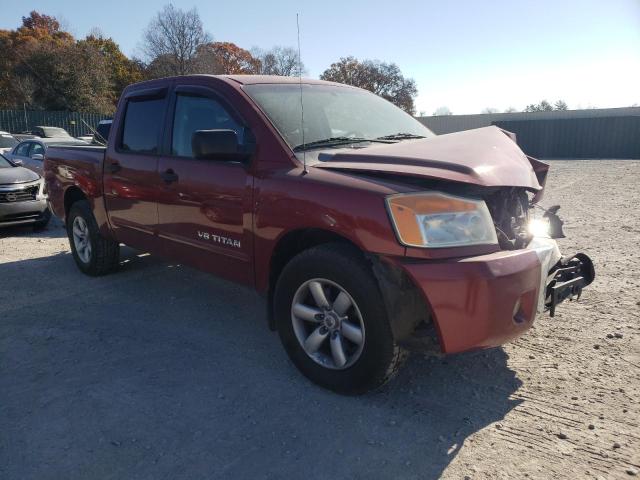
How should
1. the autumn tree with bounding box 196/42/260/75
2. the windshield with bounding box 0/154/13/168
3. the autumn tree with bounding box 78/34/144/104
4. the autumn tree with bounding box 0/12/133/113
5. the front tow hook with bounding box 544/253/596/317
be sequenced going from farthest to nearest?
the autumn tree with bounding box 196/42/260/75
the autumn tree with bounding box 78/34/144/104
the autumn tree with bounding box 0/12/133/113
the windshield with bounding box 0/154/13/168
the front tow hook with bounding box 544/253/596/317

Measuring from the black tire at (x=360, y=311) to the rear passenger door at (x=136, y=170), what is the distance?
1666 millimetres

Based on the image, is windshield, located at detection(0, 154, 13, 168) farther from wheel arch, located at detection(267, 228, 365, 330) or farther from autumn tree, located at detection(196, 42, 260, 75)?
autumn tree, located at detection(196, 42, 260, 75)

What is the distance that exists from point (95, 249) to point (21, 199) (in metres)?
3.62

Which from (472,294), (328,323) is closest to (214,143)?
(328,323)

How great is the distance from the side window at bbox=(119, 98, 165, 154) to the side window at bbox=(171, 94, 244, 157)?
0.83 feet

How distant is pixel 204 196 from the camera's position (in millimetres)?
3557

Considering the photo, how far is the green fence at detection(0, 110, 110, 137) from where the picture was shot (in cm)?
3241

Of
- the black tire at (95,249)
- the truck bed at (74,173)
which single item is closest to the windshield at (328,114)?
the truck bed at (74,173)

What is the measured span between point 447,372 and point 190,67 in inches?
1788

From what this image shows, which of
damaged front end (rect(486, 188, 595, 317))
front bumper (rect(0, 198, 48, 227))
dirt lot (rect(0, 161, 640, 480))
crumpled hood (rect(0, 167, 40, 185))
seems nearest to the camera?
dirt lot (rect(0, 161, 640, 480))

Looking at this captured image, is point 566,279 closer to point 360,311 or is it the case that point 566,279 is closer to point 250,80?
point 360,311

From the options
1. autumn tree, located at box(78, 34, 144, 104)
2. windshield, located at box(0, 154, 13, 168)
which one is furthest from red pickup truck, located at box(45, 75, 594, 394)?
autumn tree, located at box(78, 34, 144, 104)

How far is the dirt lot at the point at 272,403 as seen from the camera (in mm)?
2400

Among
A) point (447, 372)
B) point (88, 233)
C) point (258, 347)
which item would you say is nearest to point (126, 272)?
point (88, 233)
